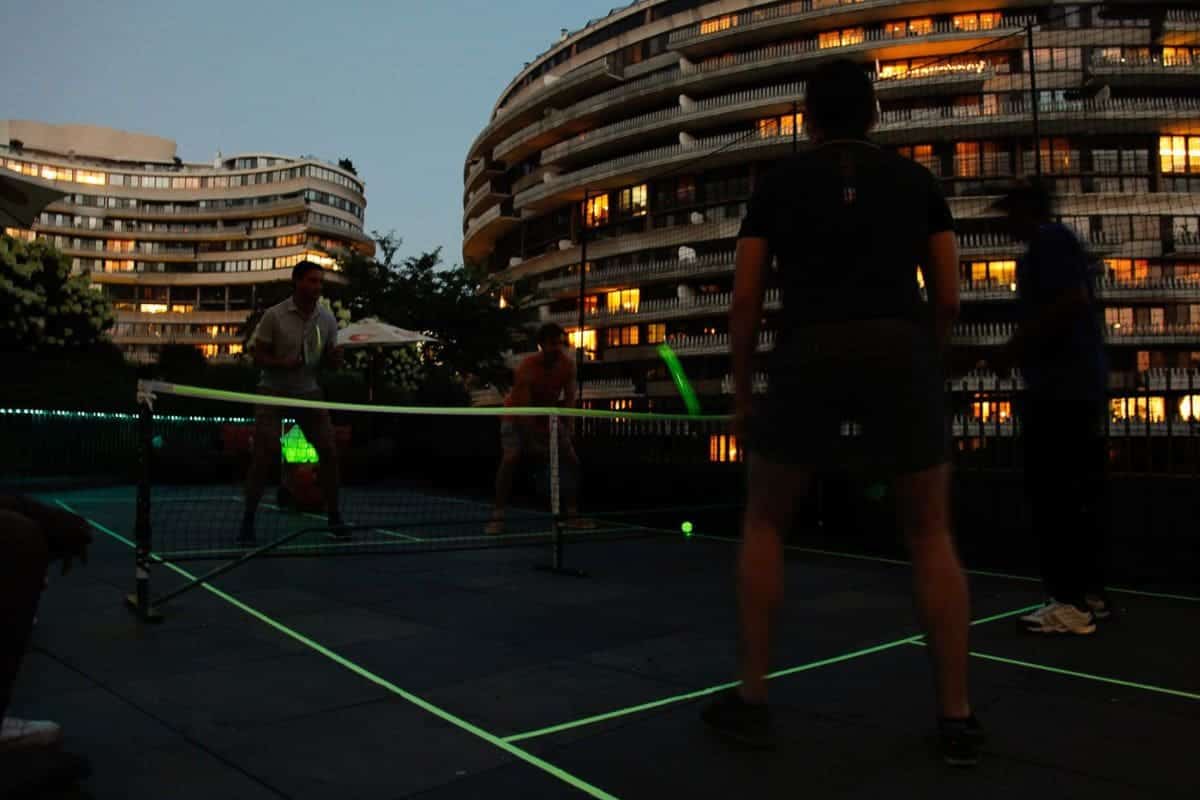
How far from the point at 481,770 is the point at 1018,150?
44003 mm

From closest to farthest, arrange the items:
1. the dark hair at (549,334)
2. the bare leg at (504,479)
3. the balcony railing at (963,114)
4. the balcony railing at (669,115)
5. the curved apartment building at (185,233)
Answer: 1. the bare leg at (504,479)
2. the dark hair at (549,334)
3. the balcony railing at (963,114)
4. the balcony railing at (669,115)
5. the curved apartment building at (185,233)

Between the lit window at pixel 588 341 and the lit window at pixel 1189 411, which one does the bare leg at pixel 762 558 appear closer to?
the lit window at pixel 1189 411

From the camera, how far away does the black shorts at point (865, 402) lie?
226 cm

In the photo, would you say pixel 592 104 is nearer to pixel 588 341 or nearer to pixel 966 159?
pixel 588 341

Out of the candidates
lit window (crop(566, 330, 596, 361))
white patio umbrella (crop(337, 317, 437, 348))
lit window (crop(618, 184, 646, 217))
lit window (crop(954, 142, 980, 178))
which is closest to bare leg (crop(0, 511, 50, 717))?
white patio umbrella (crop(337, 317, 437, 348))

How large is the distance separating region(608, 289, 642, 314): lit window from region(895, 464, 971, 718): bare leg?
4429cm

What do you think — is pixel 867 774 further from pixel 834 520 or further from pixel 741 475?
pixel 741 475

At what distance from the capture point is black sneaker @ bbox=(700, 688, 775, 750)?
7.43 feet

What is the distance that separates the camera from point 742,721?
229 centimetres

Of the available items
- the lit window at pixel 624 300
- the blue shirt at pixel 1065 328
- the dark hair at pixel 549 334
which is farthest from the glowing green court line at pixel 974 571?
the lit window at pixel 624 300

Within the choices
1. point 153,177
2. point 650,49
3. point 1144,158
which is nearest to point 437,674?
point 1144,158

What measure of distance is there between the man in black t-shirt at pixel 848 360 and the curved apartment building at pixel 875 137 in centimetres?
3186

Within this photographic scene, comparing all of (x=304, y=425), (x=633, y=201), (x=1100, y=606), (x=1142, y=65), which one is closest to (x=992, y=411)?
(x=1100, y=606)

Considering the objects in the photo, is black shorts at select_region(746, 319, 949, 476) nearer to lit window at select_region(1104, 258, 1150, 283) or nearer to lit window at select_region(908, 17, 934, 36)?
lit window at select_region(1104, 258, 1150, 283)
